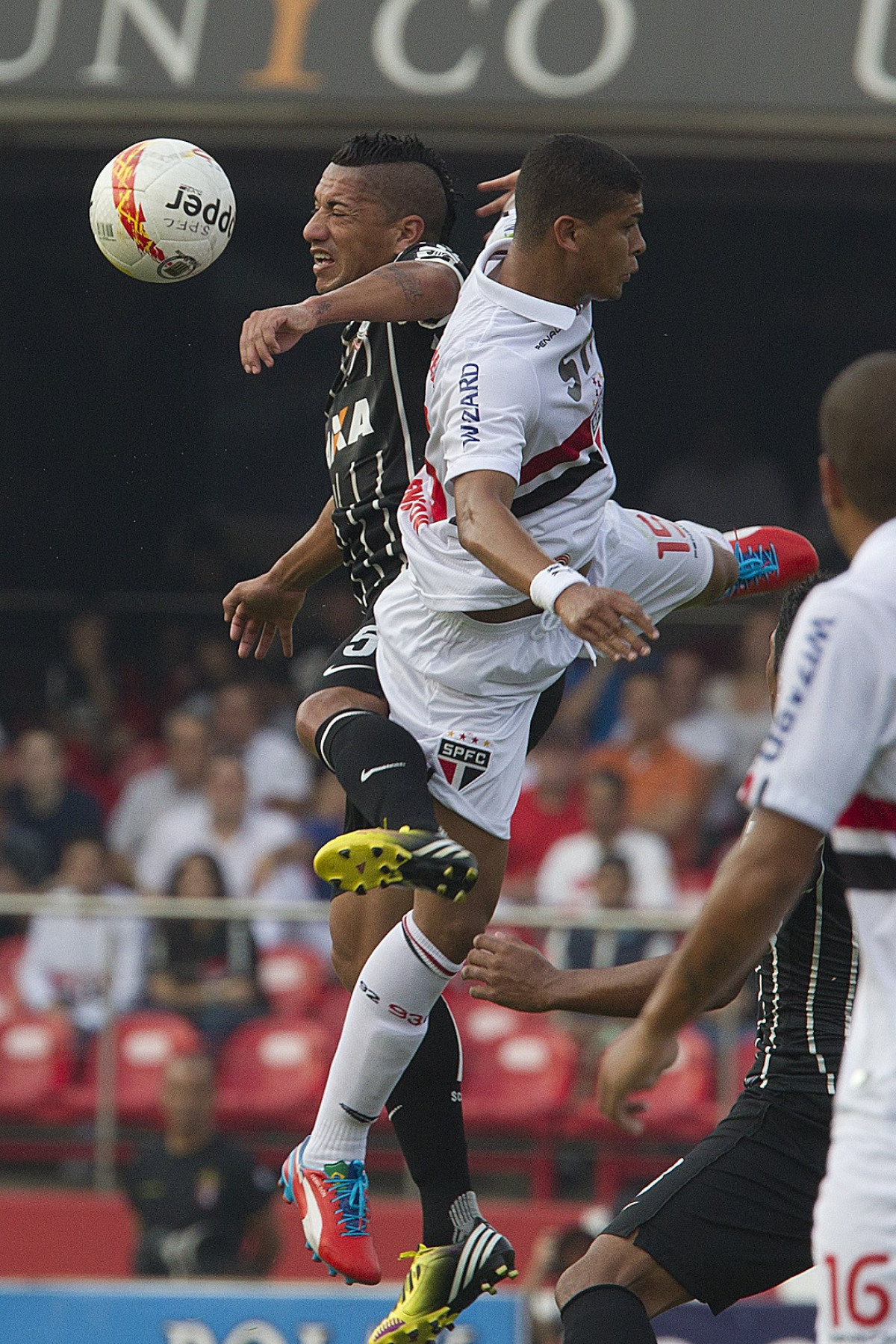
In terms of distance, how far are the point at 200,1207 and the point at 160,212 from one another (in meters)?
4.89

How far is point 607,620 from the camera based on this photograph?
3.86 meters

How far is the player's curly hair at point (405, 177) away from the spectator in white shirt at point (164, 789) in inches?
228

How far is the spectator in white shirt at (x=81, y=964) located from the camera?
9.05 meters

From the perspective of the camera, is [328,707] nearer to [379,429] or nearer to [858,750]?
[379,429]

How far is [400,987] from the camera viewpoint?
4.67 metres

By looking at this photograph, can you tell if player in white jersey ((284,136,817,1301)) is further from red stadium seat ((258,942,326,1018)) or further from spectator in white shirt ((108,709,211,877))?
spectator in white shirt ((108,709,211,877))

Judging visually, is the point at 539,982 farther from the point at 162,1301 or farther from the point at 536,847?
the point at 536,847

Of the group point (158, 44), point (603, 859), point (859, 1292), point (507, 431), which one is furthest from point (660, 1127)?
point (158, 44)

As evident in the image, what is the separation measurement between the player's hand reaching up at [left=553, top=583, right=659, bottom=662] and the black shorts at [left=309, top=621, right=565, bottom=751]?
3.37 feet

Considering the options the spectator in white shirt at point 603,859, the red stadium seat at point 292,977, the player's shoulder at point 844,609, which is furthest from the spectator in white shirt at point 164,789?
the player's shoulder at point 844,609

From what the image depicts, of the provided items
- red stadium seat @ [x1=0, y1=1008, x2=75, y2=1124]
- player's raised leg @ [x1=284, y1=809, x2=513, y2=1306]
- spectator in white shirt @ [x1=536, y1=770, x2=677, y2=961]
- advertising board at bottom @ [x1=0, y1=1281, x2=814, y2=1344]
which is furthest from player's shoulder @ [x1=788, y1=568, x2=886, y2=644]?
red stadium seat @ [x1=0, y1=1008, x2=75, y2=1124]

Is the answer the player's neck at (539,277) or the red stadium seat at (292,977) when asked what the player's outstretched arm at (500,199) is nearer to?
the player's neck at (539,277)

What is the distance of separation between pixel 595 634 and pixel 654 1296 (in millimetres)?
1705

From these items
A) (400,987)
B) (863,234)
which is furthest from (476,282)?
(863,234)
